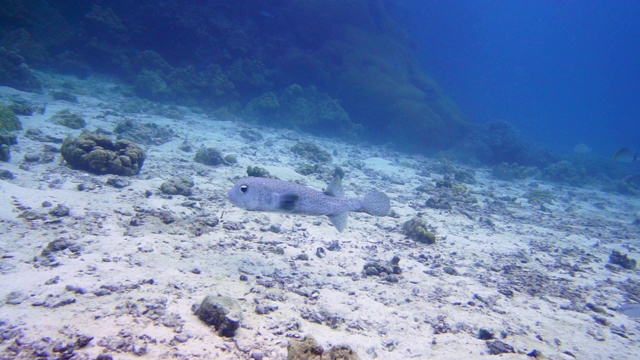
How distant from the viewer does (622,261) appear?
7191 mm

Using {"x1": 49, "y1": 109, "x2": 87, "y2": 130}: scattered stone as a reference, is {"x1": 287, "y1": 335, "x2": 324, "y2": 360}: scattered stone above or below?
below

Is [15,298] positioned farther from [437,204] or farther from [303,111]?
[303,111]

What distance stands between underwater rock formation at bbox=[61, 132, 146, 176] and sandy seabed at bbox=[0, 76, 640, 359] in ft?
0.86

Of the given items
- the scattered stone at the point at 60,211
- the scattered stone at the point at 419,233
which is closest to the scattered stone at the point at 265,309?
the scattered stone at the point at 60,211

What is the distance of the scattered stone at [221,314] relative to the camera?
3.03 m

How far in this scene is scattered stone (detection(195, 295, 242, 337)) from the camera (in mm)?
3029

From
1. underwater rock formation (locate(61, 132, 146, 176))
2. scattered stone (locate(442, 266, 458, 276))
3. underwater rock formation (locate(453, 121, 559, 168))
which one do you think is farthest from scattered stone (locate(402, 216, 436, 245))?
underwater rock formation (locate(453, 121, 559, 168))

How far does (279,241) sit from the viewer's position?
549 cm

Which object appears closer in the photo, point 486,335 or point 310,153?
point 486,335

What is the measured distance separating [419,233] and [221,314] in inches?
181

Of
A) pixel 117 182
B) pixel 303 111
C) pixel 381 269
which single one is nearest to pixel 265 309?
pixel 381 269

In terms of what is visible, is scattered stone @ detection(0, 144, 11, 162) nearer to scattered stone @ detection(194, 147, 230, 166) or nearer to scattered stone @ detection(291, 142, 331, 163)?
scattered stone @ detection(194, 147, 230, 166)

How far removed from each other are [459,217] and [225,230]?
659 cm

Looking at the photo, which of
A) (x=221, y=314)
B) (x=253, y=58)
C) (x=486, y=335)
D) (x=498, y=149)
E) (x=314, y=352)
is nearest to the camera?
(x=314, y=352)
